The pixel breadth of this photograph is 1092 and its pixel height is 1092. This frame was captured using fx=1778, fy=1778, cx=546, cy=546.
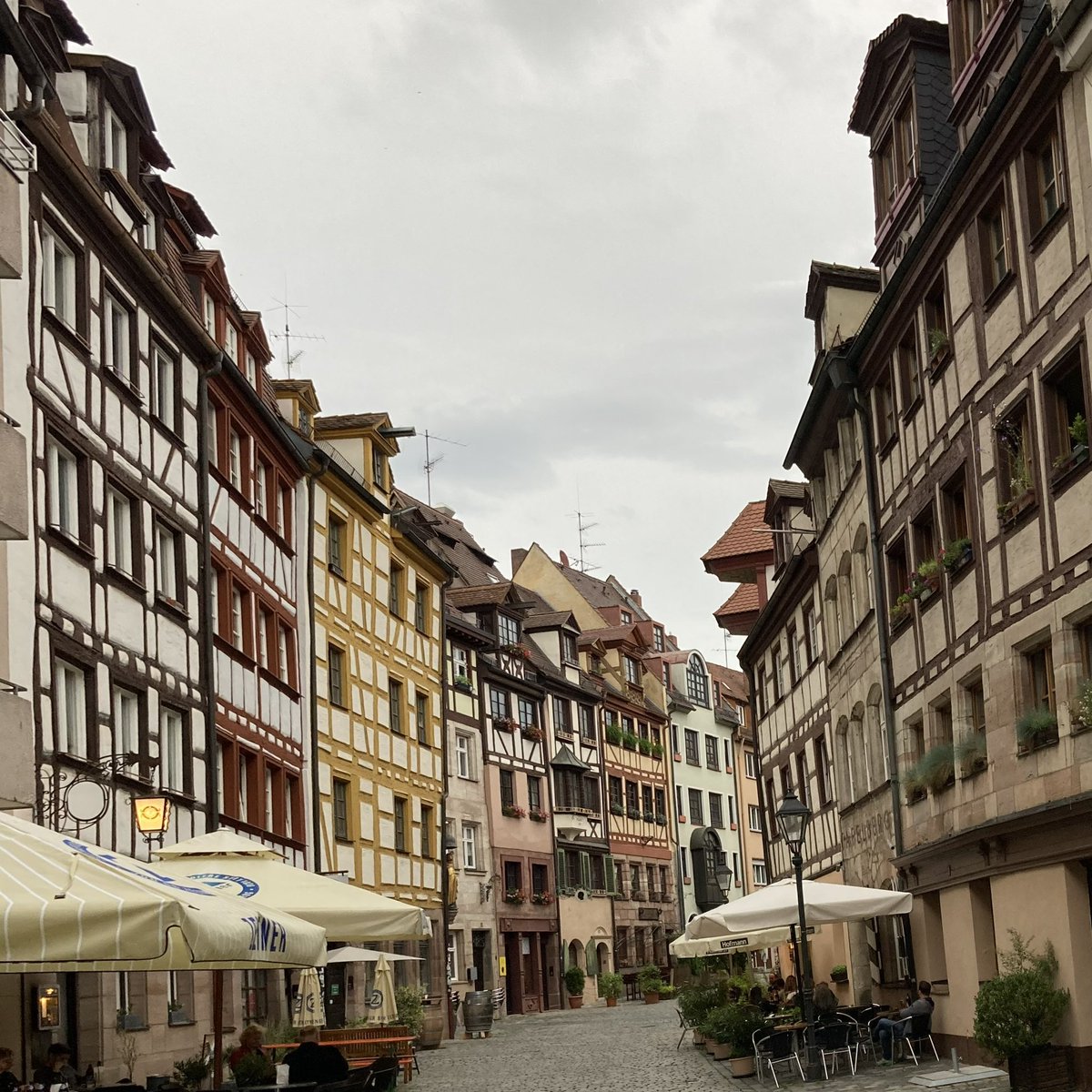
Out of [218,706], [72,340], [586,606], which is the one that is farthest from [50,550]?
[586,606]

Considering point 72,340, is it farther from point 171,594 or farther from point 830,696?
point 830,696

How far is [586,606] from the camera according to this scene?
233ft

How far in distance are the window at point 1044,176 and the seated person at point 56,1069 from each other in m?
12.1

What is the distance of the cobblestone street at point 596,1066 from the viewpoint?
68.7 feet

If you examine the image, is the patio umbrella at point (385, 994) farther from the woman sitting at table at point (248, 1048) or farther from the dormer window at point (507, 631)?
the dormer window at point (507, 631)

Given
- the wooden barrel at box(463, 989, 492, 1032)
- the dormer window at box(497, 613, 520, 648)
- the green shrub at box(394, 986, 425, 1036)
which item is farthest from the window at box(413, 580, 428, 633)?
the green shrub at box(394, 986, 425, 1036)

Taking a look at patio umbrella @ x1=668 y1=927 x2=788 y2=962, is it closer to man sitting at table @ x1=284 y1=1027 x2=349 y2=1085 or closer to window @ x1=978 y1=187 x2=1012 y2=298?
man sitting at table @ x1=284 y1=1027 x2=349 y2=1085

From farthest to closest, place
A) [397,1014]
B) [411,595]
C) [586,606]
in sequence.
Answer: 1. [586,606]
2. [411,595]
3. [397,1014]

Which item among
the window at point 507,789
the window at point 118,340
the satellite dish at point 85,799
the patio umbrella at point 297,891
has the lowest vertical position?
the patio umbrella at point 297,891

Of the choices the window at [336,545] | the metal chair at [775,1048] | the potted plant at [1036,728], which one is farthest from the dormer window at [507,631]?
the potted plant at [1036,728]

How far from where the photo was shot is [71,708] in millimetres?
20094

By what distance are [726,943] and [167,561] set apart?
11041 mm

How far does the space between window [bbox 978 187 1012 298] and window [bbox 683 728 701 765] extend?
53.6m

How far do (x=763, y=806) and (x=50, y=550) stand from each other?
87.7ft
